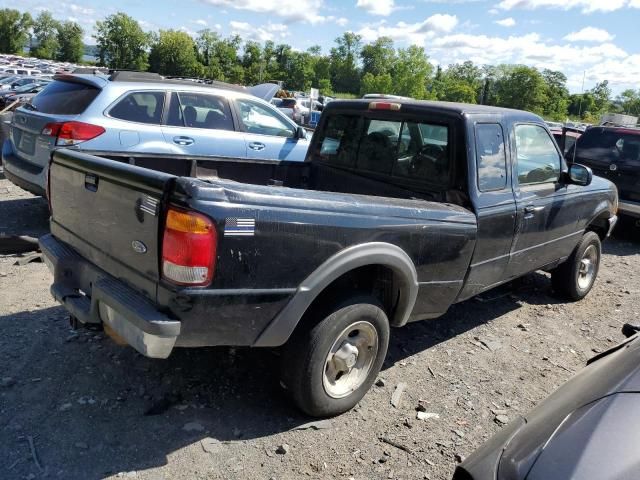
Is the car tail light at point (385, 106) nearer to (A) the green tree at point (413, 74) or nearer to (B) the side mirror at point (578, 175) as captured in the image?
(B) the side mirror at point (578, 175)

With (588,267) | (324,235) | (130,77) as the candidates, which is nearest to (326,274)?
(324,235)

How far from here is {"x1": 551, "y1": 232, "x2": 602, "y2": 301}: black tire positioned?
5453 mm

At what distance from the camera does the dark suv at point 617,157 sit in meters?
8.62

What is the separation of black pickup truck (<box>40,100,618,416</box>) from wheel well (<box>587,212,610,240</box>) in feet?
2.54

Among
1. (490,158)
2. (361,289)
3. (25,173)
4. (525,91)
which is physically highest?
(525,91)

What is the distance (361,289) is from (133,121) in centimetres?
423

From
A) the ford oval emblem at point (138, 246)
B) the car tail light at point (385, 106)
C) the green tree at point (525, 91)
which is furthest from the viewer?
the green tree at point (525, 91)

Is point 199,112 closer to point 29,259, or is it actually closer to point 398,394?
point 29,259

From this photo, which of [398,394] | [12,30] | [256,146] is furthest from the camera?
[12,30]

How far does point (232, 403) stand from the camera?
338cm

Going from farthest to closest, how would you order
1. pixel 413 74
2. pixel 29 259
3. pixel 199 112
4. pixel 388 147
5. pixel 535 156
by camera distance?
pixel 413 74
pixel 199 112
pixel 29 259
pixel 535 156
pixel 388 147

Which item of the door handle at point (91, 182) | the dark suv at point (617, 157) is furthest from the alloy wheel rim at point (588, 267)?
the door handle at point (91, 182)

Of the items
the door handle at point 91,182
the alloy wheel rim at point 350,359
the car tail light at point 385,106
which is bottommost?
the alloy wheel rim at point 350,359

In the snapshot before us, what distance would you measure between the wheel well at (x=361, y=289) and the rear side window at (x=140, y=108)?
4192 mm
